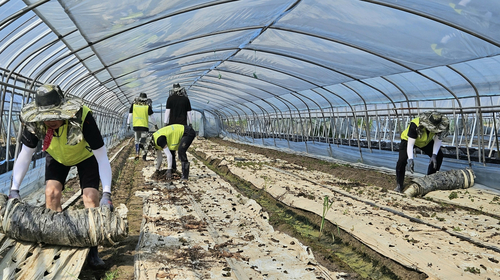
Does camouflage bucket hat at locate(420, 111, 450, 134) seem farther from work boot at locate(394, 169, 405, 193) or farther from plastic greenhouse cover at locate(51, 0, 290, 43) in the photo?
plastic greenhouse cover at locate(51, 0, 290, 43)

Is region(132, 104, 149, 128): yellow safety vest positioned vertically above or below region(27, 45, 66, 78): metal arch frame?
below

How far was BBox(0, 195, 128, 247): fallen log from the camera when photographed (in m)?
3.38

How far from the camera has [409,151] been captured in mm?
7188

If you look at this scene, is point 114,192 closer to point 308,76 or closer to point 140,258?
point 140,258

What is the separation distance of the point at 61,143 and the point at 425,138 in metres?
6.20

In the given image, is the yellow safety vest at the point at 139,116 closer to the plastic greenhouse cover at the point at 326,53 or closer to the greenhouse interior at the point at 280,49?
the greenhouse interior at the point at 280,49

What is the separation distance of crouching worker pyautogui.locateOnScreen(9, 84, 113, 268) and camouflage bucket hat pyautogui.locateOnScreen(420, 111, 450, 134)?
5.57 meters

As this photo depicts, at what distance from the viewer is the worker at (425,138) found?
7066mm

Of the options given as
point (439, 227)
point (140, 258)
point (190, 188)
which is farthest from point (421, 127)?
point (140, 258)

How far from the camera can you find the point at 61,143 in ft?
10.7

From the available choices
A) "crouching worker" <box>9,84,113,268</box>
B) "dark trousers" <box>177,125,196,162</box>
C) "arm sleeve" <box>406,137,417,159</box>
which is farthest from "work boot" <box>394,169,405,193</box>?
"crouching worker" <box>9,84,113,268</box>

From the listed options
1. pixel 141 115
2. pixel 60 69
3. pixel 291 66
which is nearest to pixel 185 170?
pixel 141 115

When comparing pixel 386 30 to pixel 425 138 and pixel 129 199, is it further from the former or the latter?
pixel 129 199

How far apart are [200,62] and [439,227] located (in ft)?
31.9
